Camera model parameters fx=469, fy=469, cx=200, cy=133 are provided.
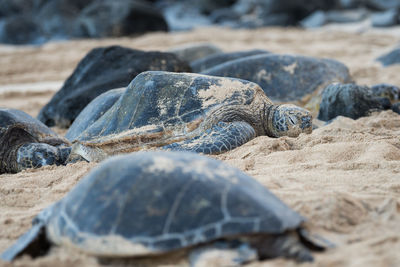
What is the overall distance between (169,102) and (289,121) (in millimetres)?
942

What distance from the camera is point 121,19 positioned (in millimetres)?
14297

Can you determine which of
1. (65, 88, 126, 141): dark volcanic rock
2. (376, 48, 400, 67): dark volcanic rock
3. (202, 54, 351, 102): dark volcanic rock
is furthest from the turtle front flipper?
(376, 48, 400, 67): dark volcanic rock

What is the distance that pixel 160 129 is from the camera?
3264 millimetres

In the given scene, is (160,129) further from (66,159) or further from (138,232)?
(138,232)

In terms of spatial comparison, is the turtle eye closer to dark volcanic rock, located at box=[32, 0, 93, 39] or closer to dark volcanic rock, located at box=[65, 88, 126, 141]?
dark volcanic rock, located at box=[65, 88, 126, 141]

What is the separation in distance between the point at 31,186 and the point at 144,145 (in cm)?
85

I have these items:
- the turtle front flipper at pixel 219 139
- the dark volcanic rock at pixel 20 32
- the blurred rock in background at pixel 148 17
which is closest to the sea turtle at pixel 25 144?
the turtle front flipper at pixel 219 139

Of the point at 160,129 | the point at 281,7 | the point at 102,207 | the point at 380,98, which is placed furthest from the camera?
the point at 281,7

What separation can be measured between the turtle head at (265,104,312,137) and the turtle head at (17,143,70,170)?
1639mm

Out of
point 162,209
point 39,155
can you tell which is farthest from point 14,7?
point 162,209

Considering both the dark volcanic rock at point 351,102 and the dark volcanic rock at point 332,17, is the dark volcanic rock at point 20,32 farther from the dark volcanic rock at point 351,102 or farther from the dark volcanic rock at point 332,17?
the dark volcanic rock at point 351,102

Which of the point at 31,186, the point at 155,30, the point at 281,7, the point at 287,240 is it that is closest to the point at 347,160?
the point at 287,240

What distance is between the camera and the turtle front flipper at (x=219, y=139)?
3.07m

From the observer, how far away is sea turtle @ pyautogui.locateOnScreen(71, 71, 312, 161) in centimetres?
326
